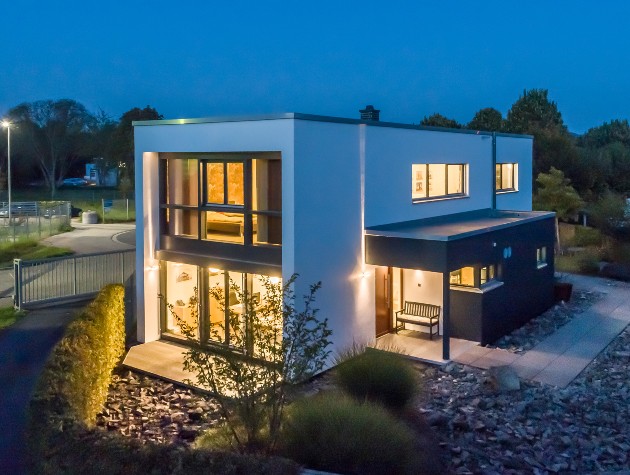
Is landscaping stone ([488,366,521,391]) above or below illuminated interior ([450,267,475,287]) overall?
below

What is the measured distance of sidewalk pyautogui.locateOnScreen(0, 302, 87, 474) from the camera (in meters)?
8.47

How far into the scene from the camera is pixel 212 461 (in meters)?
6.55

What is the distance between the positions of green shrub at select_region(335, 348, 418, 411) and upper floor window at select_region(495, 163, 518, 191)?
1182cm

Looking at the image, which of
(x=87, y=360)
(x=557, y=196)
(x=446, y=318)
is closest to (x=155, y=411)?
(x=87, y=360)

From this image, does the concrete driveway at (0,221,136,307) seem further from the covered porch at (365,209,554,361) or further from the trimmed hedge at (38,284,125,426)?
the covered porch at (365,209,554,361)

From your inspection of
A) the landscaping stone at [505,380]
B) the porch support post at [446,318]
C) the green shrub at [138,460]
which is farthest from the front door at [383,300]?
the green shrub at [138,460]

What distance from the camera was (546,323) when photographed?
16938 mm

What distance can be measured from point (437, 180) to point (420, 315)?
371 centimetres

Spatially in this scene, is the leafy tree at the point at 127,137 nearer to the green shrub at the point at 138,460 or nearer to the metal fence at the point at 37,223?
the metal fence at the point at 37,223

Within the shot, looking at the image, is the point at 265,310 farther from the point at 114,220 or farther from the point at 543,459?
the point at 114,220

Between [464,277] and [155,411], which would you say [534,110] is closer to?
[464,277]

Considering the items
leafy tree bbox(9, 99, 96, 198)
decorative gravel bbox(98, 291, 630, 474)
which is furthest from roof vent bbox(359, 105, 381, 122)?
leafy tree bbox(9, 99, 96, 198)

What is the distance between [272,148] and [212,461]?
7.19 metres

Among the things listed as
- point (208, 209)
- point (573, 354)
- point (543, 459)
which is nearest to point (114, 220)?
point (208, 209)
